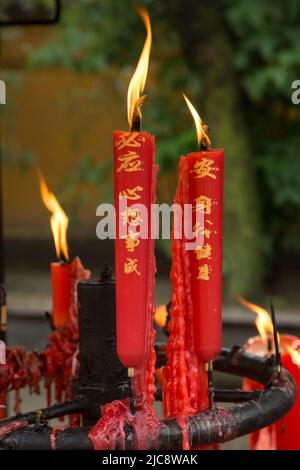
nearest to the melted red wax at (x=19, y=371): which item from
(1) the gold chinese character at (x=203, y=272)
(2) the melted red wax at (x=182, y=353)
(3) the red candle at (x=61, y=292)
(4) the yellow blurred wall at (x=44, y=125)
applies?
(3) the red candle at (x=61, y=292)

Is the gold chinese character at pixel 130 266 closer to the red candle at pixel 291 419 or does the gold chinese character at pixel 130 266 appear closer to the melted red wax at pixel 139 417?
the melted red wax at pixel 139 417

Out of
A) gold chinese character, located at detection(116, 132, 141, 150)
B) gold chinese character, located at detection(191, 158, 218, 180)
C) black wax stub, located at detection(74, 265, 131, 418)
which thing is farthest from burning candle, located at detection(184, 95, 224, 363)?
black wax stub, located at detection(74, 265, 131, 418)

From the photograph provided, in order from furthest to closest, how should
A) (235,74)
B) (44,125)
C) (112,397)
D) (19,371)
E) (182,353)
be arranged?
(44,125)
(235,74)
(19,371)
(112,397)
(182,353)

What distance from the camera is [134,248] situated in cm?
85

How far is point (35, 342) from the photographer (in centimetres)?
491

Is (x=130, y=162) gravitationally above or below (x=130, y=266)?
above

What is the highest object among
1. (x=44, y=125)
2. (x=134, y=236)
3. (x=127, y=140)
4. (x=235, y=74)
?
(x=44, y=125)

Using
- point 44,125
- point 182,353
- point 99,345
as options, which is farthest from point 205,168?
point 44,125

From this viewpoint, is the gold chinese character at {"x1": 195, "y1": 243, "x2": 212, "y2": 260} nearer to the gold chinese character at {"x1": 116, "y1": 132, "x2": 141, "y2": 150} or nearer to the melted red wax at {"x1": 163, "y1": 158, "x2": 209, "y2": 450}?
the melted red wax at {"x1": 163, "y1": 158, "x2": 209, "y2": 450}

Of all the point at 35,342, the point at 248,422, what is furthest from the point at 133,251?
the point at 35,342

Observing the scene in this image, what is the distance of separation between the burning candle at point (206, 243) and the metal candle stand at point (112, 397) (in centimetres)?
10

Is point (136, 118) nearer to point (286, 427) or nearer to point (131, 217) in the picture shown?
point (131, 217)

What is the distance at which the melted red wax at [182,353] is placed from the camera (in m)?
0.96

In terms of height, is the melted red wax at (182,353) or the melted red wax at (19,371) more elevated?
the melted red wax at (182,353)
